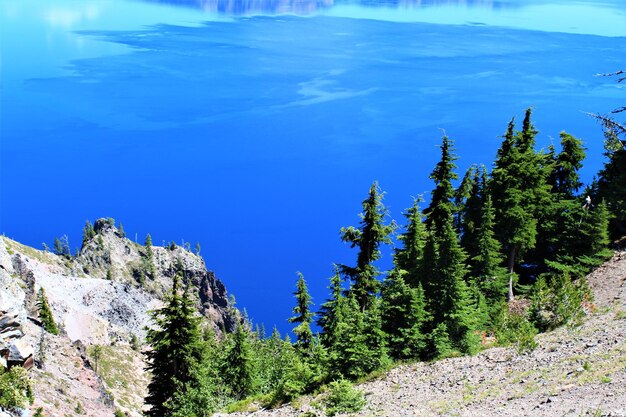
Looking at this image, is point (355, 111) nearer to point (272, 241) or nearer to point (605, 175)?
point (272, 241)

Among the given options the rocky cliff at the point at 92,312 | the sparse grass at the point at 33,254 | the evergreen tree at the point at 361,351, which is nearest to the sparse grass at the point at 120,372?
the rocky cliff at the point at 92,312

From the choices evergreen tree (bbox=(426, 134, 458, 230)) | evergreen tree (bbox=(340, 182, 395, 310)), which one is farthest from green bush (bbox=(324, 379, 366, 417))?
evergreen tree (bbox=(426, 134, 458, 230))

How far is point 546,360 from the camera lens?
73.0 ft

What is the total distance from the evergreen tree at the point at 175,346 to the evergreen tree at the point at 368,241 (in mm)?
10129

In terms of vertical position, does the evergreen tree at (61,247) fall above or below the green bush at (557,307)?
above

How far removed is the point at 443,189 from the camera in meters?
37.3

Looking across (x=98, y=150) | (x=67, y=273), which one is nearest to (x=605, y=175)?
(x=67, y=273)

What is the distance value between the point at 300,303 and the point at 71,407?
51.8 ft

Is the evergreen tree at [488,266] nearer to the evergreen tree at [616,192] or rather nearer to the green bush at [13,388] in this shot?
the evergreen tree at [616,192]

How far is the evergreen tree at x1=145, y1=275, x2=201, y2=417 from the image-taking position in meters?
30.8

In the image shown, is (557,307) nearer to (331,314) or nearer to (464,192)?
(331,314)

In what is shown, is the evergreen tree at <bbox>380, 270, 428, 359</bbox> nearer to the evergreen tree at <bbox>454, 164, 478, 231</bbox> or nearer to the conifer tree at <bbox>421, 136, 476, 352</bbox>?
the conifer tree at <bbox>421, 136, 476, 352</bbox>

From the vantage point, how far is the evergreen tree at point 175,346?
30.8 meters

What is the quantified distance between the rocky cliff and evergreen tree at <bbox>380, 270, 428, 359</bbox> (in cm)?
1261
